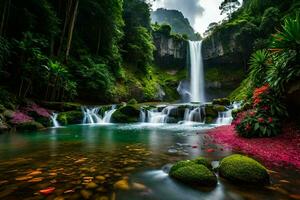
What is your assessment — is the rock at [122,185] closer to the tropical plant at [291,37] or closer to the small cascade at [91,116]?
the tropical plant at [291,37]

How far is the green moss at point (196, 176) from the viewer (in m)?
3.35

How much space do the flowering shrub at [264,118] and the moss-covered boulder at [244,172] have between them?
162 inches

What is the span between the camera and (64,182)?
11.2ft

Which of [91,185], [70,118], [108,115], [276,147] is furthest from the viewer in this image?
[108,115]

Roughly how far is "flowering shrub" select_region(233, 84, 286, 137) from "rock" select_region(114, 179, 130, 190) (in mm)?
5470

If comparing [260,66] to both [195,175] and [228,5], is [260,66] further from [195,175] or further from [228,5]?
[228,5]

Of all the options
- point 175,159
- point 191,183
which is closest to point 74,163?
point 175,159

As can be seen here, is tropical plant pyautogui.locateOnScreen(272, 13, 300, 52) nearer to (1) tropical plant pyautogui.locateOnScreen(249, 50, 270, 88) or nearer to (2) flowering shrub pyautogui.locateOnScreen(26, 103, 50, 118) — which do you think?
(1) tropical plant pyautogui.locateOnScreen(249, 50, 270, 88)

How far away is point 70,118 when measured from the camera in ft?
52.2

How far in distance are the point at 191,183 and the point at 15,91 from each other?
53.5 feet

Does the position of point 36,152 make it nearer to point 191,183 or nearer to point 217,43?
point 191,183

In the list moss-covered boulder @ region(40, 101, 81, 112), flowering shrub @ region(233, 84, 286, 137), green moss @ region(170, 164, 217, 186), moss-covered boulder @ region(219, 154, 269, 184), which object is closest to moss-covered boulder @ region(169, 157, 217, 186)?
green moss @ region(170, 164, 217, 186)

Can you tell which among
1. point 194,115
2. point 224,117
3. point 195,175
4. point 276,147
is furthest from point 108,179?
point 194,115

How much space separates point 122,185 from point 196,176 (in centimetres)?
114
